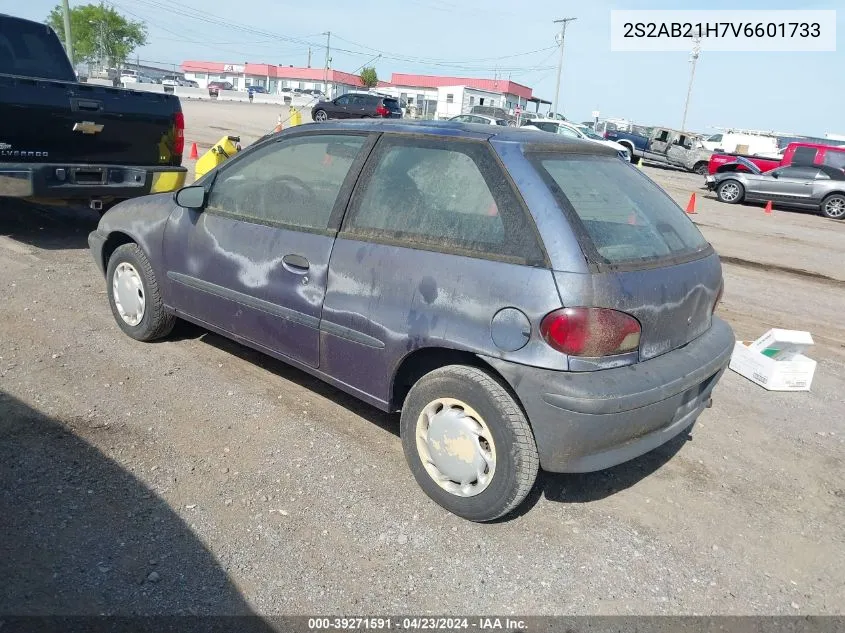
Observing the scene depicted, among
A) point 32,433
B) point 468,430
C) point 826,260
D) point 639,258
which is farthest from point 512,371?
point 826,260

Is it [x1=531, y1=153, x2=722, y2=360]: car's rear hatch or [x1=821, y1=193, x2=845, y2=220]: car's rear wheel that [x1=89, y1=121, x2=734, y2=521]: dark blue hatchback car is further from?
[x1=821, y1=193, x2=845, y2=220]: car's rear wheel

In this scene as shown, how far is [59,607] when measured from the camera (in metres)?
2.38

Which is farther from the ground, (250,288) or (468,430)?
(250,288)

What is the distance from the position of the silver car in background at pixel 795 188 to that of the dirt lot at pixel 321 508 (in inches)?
567

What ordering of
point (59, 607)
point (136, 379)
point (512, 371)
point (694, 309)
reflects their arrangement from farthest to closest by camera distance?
point (136, 379) → point (694, 309) → point (512, 371) → point (59, 607)

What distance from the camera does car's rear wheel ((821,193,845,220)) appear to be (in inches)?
655

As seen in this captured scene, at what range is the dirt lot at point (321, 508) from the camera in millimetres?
2600

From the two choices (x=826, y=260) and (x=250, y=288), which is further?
(x=826, y=260)

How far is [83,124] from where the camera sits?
6.43 metres

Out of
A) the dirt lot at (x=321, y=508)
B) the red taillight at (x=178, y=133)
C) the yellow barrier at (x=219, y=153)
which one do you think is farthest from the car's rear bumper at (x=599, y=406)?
the yellow barrier at (x=219, y=153)

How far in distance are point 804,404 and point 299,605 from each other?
3878mm

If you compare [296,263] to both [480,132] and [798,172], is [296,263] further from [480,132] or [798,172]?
[798,172]

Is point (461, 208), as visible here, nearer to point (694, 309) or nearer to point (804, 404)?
point (694, 309)

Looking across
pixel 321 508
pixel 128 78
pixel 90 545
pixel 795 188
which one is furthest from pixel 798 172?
pixel 128 78
